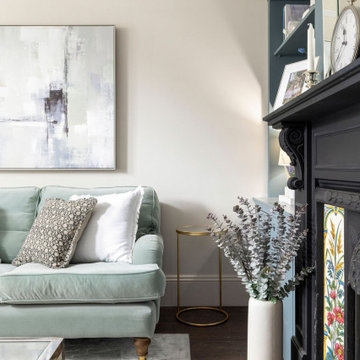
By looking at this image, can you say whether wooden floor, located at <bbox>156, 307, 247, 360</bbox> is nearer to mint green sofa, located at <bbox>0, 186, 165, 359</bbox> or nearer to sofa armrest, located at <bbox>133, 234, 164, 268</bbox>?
mint green sofa, located at <bbox>0, 186, 165, 359</bbox>

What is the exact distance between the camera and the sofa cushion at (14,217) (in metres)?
2.58

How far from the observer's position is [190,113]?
299 centimetres

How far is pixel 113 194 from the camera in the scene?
255 cm

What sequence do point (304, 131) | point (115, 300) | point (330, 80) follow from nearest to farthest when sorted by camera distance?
point (330, 80)
point (304, 131)
point (115, 300)

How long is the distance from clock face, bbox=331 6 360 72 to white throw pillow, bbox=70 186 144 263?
151 cm

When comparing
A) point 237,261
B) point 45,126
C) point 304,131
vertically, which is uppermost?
point 45,126

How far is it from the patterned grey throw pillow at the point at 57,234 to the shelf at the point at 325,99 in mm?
1267

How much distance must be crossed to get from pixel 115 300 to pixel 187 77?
1.75 meters

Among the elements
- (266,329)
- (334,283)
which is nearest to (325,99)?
(334,283)

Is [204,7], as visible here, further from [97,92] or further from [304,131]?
[304,131]

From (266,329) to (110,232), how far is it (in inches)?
44.0

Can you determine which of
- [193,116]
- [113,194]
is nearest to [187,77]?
[193,116]

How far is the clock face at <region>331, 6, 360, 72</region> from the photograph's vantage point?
1209 millimetres

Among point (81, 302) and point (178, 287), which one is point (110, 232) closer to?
point (81, 302)
